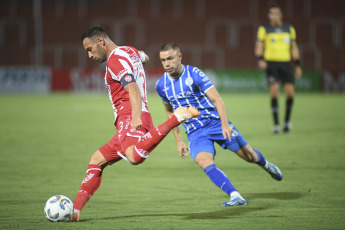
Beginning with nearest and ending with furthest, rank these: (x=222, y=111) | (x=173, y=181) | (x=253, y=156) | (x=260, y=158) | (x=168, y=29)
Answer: (x=222, y=111) < (x=253, y=156) < (x=260, y=158) < (x=173, y=181) < (x=168, y=29)

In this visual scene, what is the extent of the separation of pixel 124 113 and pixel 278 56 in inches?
315

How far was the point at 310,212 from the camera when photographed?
565 cm

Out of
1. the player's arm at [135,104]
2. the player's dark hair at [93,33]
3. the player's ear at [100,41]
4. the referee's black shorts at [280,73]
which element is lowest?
the referee's black shorts at [280,73]

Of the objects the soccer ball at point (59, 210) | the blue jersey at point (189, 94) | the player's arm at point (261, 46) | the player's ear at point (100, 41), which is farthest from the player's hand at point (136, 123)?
the player's arm at point (261, 46)

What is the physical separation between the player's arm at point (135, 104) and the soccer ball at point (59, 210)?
36.7 inches

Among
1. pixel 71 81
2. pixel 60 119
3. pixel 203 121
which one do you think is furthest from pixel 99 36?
pixel 71 81

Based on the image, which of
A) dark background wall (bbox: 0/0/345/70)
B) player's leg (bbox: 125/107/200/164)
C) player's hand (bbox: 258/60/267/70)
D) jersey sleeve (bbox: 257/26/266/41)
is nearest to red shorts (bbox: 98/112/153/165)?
player's leg (bbox: 125/107/200/164)

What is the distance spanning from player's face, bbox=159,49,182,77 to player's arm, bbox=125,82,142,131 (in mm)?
917

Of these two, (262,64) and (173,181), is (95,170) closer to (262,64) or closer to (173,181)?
(173,181)

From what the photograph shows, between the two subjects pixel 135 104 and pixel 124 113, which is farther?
pixel 124 113

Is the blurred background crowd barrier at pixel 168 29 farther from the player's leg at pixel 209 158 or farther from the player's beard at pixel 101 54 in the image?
the player's beard at pixel 101 54

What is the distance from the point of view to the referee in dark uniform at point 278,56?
41.6 ft

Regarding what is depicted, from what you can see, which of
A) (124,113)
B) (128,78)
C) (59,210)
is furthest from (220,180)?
(59,210)

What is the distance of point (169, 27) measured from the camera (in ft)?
101
